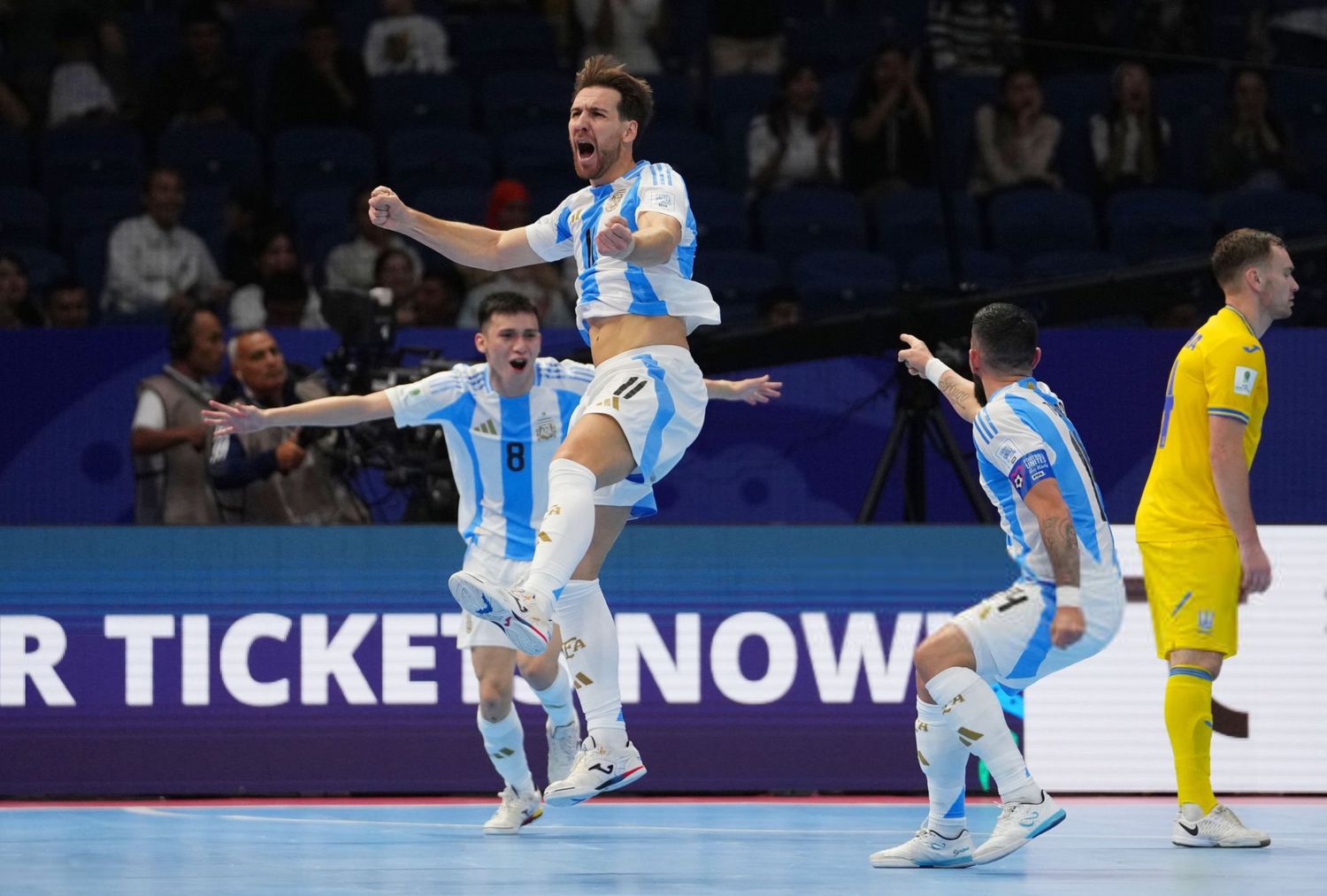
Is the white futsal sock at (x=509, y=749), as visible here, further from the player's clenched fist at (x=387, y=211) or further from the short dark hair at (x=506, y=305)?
the player's clenched fist at (x=387, y=211)

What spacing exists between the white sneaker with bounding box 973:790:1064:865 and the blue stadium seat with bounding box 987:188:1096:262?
21.6ft

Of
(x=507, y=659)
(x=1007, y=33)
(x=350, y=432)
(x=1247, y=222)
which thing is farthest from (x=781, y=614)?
(x=1007, y=33)

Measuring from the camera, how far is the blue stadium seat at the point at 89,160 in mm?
12867

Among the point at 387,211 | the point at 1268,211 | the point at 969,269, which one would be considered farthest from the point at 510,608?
the point at 1268,211

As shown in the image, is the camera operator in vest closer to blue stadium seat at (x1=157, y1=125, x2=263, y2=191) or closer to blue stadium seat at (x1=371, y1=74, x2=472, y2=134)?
blue stadium seat at (x1=157, y1=125, x2=263, y2=191)

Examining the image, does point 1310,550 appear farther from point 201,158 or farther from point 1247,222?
point 201,158

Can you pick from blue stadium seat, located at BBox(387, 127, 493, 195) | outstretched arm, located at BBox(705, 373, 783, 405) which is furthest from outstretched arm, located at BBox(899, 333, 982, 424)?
blue stadium seat, located at BBox(387, 127, 493, 195)

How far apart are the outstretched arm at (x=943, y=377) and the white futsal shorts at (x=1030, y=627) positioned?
0.74 m

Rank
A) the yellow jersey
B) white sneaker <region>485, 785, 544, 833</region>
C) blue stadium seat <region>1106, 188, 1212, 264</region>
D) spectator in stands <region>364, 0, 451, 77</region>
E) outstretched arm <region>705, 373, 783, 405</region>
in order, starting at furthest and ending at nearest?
1. spectator in stands <region>364, 0, 451, 77</region>
2. blue stadium seat <region>1106, 188, 1212, 264</region>
3. white sneaker <region>485, 785, 544, 833</region>
4. outstretched arm <region>705, 373, 783, 405</region>
5. the yellow jersey

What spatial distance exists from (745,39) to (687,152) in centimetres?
155

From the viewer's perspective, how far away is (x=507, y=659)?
A: 805cm

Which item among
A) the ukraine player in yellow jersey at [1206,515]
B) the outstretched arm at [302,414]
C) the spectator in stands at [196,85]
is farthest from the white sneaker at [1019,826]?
the spectator in stands at [196,85]

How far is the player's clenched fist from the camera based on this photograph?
6504mm

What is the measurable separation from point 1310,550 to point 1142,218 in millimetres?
4213
